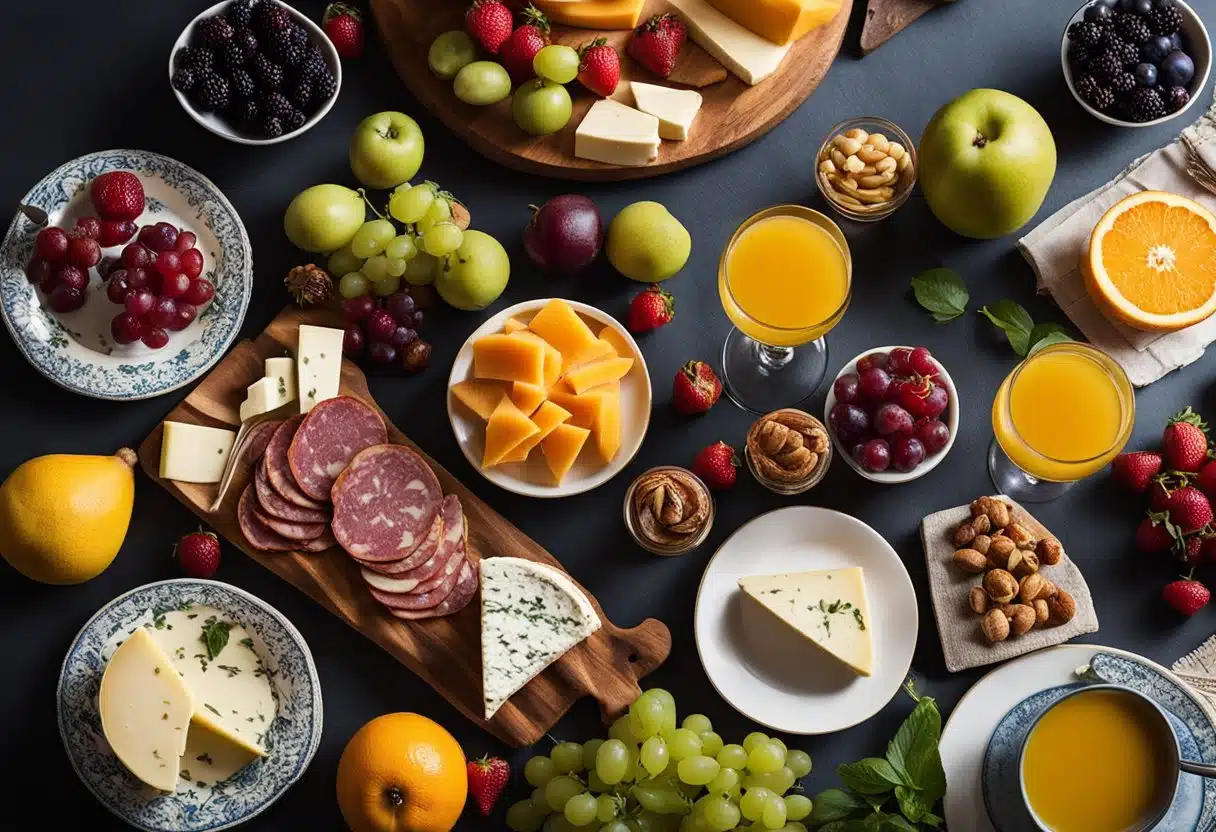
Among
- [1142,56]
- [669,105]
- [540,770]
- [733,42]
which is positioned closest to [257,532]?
[540,770]

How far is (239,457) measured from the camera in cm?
206

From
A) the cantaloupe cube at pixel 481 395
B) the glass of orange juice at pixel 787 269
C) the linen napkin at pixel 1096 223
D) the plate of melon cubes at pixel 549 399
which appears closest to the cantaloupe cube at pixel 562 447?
Result: the plate of melon cubes at pixel 549 399

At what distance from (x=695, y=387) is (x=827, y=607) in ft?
1.49

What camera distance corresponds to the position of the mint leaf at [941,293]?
2.13 m

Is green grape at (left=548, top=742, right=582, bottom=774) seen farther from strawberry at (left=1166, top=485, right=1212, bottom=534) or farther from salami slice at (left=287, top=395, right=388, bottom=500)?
strawberry at (left=1166, top=485, right=1212, bottom=534)

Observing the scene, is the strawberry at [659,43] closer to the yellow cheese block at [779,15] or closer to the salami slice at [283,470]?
the yellow cheese block at [779,15]

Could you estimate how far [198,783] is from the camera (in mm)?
2012

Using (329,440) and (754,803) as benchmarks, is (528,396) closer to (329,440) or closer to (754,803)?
(329,440)

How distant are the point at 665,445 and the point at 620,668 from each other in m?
0.42

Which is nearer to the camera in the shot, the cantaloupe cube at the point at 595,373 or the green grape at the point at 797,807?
the green grape at the point at 797,807

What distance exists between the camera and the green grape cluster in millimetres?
1839

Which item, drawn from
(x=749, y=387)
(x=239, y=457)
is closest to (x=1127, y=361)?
(x=749, y=387)

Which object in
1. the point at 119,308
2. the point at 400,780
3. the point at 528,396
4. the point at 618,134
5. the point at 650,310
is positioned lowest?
the point at 400,780

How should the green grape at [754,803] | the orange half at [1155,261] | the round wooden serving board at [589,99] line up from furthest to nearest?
1. the round wooden serving board at [589,99]
2. the orange half at [1155,261]
3. the green grape at [754,803]
